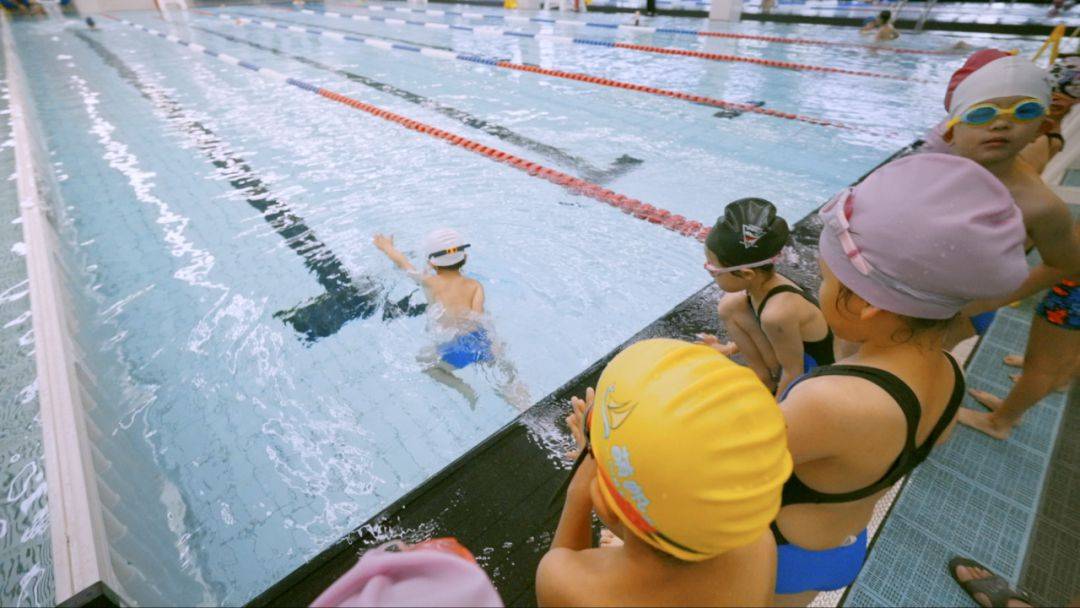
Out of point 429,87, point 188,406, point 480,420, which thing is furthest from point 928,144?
point 429,87

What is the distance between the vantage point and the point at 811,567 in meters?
1.25

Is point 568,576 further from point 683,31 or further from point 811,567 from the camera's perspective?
point 683,31

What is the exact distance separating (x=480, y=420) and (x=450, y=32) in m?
15.3

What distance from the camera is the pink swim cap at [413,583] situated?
2.03ft

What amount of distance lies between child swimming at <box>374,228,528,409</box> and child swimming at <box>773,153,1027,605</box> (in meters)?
1.96

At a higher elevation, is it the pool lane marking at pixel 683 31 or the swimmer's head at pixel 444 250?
the pool lane marking at pixel 683 31

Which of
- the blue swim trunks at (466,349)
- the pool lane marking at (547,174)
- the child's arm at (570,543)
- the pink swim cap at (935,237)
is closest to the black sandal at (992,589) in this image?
the pink swim cap at (935,237)

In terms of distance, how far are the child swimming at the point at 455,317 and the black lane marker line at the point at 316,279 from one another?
0.59 m

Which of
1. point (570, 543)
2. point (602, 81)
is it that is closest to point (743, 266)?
point (570, 543)

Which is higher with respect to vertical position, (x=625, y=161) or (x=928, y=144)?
(x=928, y=144)

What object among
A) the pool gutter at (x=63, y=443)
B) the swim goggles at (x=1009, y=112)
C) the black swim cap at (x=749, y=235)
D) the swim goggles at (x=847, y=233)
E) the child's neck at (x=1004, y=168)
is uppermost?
the swim goggles at (x=1009, y=112)

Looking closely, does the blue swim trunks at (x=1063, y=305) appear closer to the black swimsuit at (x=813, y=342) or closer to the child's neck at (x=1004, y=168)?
the child's neck at (x=1004, y=168)

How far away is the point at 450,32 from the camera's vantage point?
49.0 feet

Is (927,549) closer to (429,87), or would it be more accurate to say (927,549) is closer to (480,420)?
(480,420)
